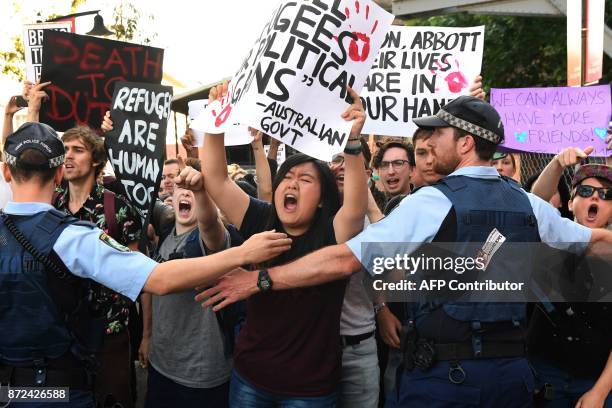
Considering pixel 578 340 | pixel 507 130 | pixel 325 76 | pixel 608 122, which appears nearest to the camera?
pixel 325 76

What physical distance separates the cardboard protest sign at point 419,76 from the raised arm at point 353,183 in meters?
1.78

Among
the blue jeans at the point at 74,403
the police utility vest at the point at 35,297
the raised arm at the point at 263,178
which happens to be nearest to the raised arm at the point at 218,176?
the police utility vest at the point at 35,297

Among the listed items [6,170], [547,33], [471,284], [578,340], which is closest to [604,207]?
[578,340]

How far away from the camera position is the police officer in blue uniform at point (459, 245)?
2727 mm

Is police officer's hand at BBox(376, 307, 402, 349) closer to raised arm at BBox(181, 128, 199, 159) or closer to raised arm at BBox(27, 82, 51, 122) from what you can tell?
raised arm at BBox(181, 128, 199, 159)

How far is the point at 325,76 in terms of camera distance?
10.3 ft

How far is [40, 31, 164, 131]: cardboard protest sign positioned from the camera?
4891 mm

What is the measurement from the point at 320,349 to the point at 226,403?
3.18 feet

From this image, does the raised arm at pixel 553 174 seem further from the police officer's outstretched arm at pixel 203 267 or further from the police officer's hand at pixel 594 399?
the police officer's outstretched arm at pixel 203 267

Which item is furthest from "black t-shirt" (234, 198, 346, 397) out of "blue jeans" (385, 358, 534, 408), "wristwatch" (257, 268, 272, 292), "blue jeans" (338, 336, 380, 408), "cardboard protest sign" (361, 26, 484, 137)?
"cardboard protest sign" (361, 26, 484, 137)

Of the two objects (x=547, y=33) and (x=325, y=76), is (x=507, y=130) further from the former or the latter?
(x=547, y=33)

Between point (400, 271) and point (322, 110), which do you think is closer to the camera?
point (400, 271)

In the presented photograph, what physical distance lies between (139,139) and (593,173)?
263 centimetres

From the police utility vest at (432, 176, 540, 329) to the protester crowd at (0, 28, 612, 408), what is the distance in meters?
0.08
